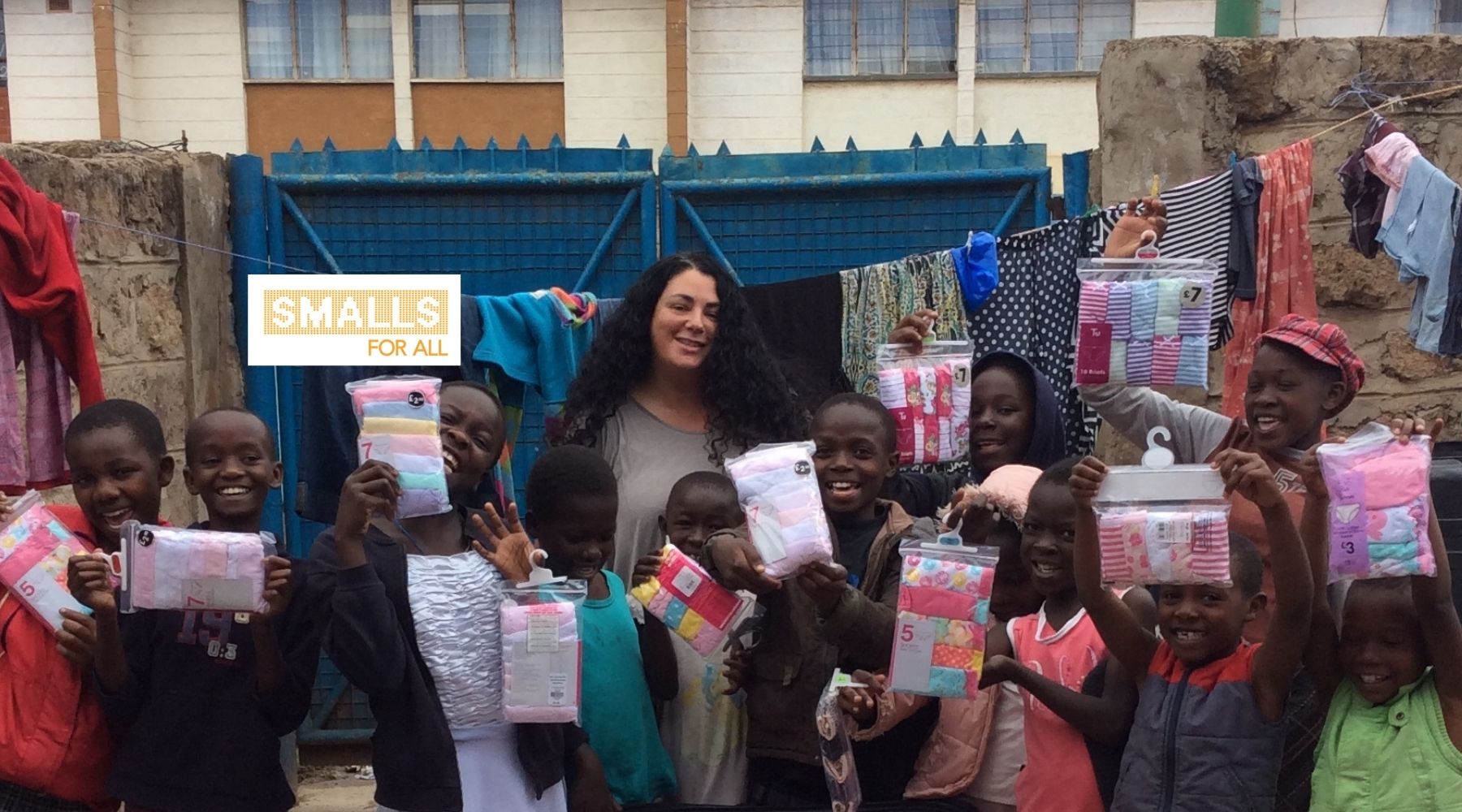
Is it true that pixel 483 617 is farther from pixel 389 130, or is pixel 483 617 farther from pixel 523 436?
pixel 389 130

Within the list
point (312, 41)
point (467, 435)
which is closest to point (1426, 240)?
point (467, 435)

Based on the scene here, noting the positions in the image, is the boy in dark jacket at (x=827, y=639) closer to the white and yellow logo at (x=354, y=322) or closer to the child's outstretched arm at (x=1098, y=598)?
the child's outstretched arm at (x=1098, y=598)

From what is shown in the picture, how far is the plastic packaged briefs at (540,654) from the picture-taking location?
8.42 feet

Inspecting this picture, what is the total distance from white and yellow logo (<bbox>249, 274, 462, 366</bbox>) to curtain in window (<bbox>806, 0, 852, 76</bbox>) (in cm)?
1274

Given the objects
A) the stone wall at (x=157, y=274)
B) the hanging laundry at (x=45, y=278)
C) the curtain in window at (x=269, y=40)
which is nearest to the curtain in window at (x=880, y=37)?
the curtain in window at (x=269, y=40)

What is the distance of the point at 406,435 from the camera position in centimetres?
258

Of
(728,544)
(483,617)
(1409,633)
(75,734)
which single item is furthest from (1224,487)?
(75,734)

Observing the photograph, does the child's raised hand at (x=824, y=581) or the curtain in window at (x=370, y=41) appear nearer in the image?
the child's raised hand at (x=824, y=581)

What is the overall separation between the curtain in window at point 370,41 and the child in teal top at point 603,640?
14.9m

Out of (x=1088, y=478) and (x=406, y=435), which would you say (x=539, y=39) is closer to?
(x=406, y=435)

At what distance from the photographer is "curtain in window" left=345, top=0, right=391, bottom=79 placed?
16703 millimetres

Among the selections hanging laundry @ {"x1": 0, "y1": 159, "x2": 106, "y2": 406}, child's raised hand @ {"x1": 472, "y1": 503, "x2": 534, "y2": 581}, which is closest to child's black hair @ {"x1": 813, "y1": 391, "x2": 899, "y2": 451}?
child's raised hand @ {"x1": 472, "y1": 503, "x2": 534, "y2": 581}

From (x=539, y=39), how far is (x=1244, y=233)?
1379 centimetres

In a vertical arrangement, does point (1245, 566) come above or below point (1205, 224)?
below
